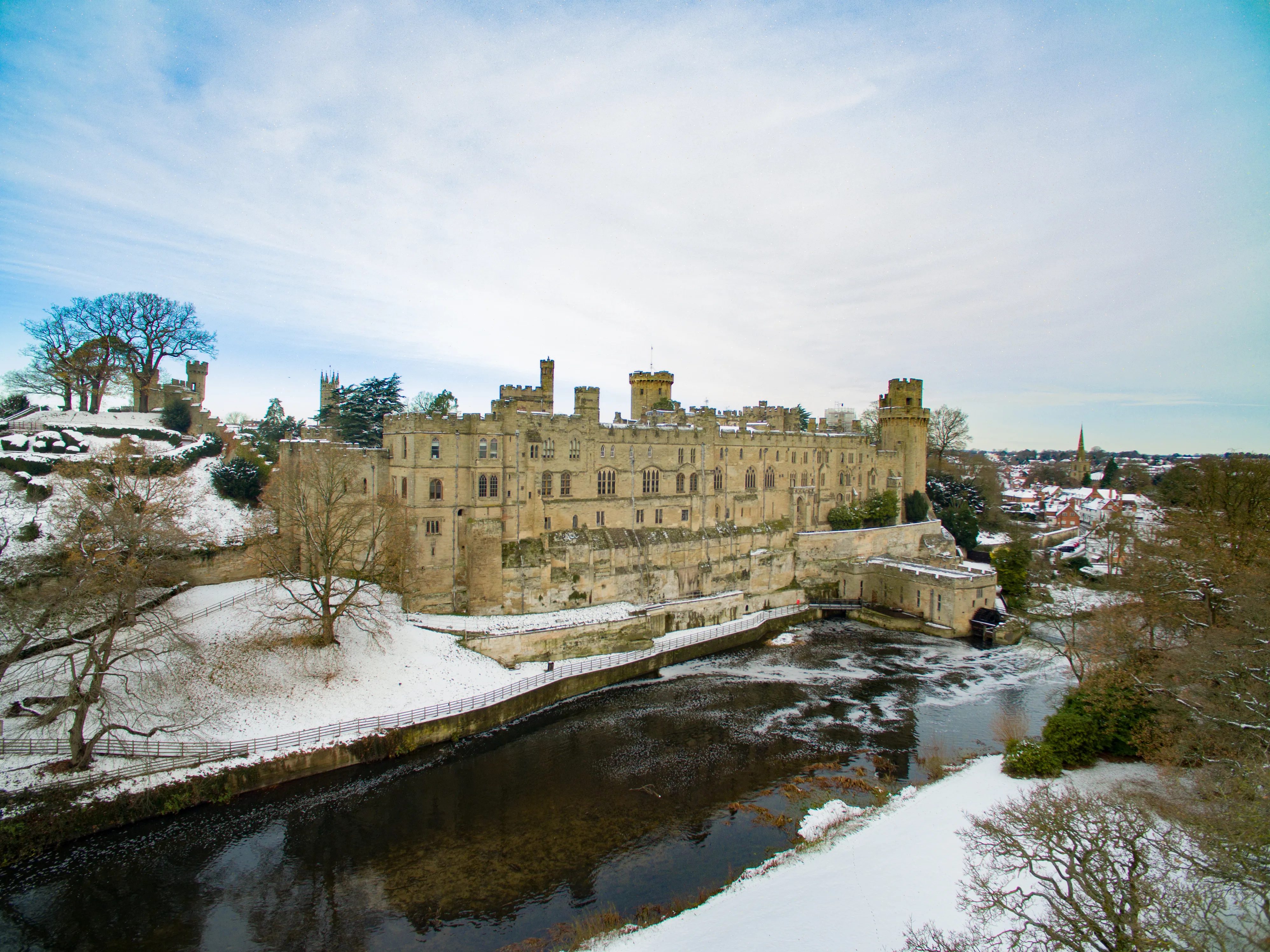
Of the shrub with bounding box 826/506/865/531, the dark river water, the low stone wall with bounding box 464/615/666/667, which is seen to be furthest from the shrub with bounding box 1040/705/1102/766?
the shrub with bounding box 826/506/865/531

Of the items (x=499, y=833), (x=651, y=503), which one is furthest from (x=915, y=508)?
(x=499, y=833)

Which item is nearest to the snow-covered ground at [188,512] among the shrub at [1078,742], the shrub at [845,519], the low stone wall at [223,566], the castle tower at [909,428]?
the low stone wall at [223,566]

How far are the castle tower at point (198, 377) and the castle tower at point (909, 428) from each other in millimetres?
53006

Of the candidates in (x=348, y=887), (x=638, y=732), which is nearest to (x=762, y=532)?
(x=638, y=732)

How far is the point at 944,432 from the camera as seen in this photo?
2495 inches

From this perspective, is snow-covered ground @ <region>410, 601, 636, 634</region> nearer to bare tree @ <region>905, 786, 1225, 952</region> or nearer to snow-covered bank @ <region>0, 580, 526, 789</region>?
snow-covered bank @ <region>0, 580, 526, 789</region>

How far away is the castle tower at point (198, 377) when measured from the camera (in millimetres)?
45531

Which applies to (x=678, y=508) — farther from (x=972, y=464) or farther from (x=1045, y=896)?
(x=972, y=464)

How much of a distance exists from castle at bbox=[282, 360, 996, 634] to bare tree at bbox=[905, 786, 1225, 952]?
2344 cm

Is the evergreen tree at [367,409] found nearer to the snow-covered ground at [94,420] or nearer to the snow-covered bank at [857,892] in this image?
the snow-covered ground at [94,420]

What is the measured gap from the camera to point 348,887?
15531 mm

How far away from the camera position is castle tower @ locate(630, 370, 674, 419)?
45.3 metres

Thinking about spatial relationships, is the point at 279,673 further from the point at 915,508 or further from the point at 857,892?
the point at 915,508

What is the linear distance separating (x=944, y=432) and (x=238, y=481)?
2410 inches
